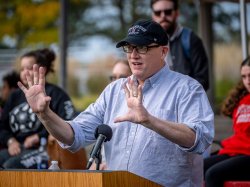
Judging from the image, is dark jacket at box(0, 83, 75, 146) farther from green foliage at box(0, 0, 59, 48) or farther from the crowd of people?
green foliage at box(0, 0, 59, 48)

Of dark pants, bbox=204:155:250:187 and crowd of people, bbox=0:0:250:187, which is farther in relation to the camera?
dark pants, bbox=204:155:250:187

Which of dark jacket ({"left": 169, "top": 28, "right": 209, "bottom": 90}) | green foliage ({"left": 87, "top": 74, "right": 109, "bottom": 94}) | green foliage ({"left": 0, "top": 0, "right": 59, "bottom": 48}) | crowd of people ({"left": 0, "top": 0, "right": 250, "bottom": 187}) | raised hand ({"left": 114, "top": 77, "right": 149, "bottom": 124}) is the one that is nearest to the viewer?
raised hand ({"left": 114, "top": 77, "right": 149, "bottom": 124})

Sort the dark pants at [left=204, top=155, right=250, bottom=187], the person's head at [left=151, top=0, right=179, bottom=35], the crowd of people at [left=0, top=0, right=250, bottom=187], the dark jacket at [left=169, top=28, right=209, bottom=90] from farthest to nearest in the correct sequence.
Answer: the person's head at [left=151, top=0, right=179, bottom=35]
the dark jacket at [left=169, top=28, right=209, bottom=90]
the dark pants at [left=204, top=155, right=250, bottom=187]
the crowd of people at [left=0, top=0, right=250, bottom=187]

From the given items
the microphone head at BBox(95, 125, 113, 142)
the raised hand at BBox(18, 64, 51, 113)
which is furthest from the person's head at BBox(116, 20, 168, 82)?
the raised hand at BBox(18, 64, 51, 113)

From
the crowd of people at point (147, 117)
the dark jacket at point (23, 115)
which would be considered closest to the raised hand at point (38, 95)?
the crowd of people at point (147, 117)

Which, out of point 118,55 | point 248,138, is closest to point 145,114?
point 248,138

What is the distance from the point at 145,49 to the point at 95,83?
1595 centimetres

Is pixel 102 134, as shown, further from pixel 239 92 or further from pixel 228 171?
pixel 239 92

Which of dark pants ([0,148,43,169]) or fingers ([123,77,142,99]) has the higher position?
fingers ([123,77,142,99])

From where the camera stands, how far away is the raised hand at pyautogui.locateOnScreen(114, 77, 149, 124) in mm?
4973

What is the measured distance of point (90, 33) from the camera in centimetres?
2367

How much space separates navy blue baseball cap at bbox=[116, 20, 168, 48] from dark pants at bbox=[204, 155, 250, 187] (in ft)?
5.32

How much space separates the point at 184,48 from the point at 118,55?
44.3 feet

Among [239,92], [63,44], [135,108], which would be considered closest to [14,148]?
[239,92]
